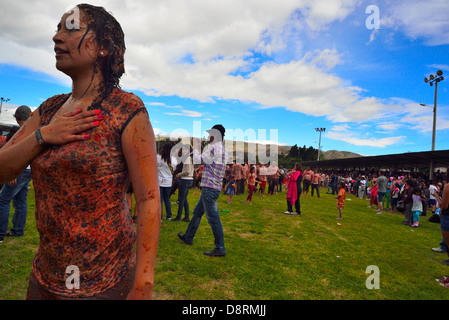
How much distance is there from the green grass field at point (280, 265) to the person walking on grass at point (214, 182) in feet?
A: 1.38

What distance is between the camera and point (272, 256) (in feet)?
17.6

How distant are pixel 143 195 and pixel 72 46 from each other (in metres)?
0.74

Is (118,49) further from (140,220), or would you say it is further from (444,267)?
(444,267)

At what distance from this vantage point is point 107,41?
47.3 inches

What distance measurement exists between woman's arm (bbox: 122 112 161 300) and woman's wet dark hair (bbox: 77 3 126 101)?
0.26m

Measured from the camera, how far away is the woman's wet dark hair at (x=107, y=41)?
1.17 m

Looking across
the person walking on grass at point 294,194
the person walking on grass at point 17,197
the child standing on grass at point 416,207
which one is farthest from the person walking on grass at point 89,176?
the child standing on grass at point 416,207

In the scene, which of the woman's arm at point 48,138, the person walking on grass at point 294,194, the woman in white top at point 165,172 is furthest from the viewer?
the person walking on grass at point 294,194

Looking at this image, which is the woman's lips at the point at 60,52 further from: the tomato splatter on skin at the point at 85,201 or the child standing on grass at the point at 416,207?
the child standing on grass at the point at 416,207

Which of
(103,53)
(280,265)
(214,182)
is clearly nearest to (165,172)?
(214,182)

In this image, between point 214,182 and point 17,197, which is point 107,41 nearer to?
point 214,182

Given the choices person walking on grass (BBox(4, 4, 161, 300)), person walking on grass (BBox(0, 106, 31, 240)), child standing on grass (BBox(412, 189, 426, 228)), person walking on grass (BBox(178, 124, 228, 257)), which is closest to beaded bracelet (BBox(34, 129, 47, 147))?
person walking on grass (BBox(4, 4, 161, 300))

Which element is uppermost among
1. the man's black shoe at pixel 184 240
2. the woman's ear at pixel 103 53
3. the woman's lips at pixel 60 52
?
the woman's ear at pixel 103 53

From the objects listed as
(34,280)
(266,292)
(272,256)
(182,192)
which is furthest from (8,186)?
(272,256)
